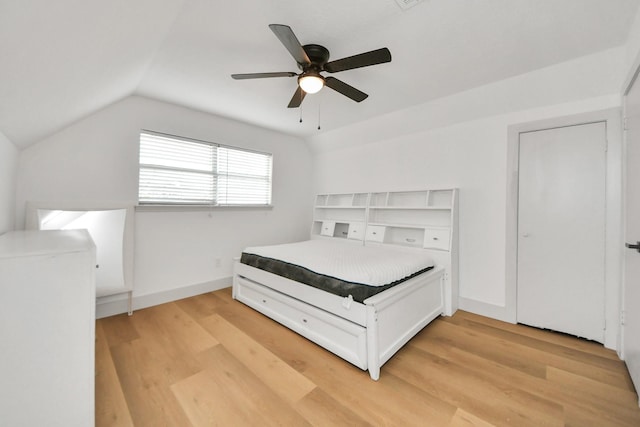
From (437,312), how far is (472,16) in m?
2.56

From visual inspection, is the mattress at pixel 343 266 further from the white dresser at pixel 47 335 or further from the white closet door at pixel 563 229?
the white dresser at pixel 47 335

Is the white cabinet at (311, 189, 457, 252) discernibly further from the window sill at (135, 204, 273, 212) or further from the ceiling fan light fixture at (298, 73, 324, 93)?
the ceiling fan light fixture at (298, 73, 324, 93)

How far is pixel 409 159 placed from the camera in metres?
3.44

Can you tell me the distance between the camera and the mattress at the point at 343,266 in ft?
6.34

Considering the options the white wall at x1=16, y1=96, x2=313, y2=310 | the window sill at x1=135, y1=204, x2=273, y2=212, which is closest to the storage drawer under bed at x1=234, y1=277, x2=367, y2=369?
the white wall at x1=16, y1=96, x2=313, y2=310

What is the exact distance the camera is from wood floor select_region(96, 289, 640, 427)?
1.41 m

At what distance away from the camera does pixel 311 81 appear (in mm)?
1842

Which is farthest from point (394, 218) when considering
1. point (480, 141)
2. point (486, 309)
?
point (486, 309)

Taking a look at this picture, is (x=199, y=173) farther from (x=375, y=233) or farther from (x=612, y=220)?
(x=612, y=220)

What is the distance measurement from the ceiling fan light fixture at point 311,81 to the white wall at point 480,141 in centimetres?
170

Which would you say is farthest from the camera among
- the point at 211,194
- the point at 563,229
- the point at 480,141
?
the point at 211,194

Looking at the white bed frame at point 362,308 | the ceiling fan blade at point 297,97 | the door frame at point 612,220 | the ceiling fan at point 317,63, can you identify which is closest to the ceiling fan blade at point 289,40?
the ceiling fan at point 317,63

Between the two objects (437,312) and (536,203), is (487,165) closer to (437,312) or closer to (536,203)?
(536,203)

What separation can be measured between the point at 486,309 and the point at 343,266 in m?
1.78
